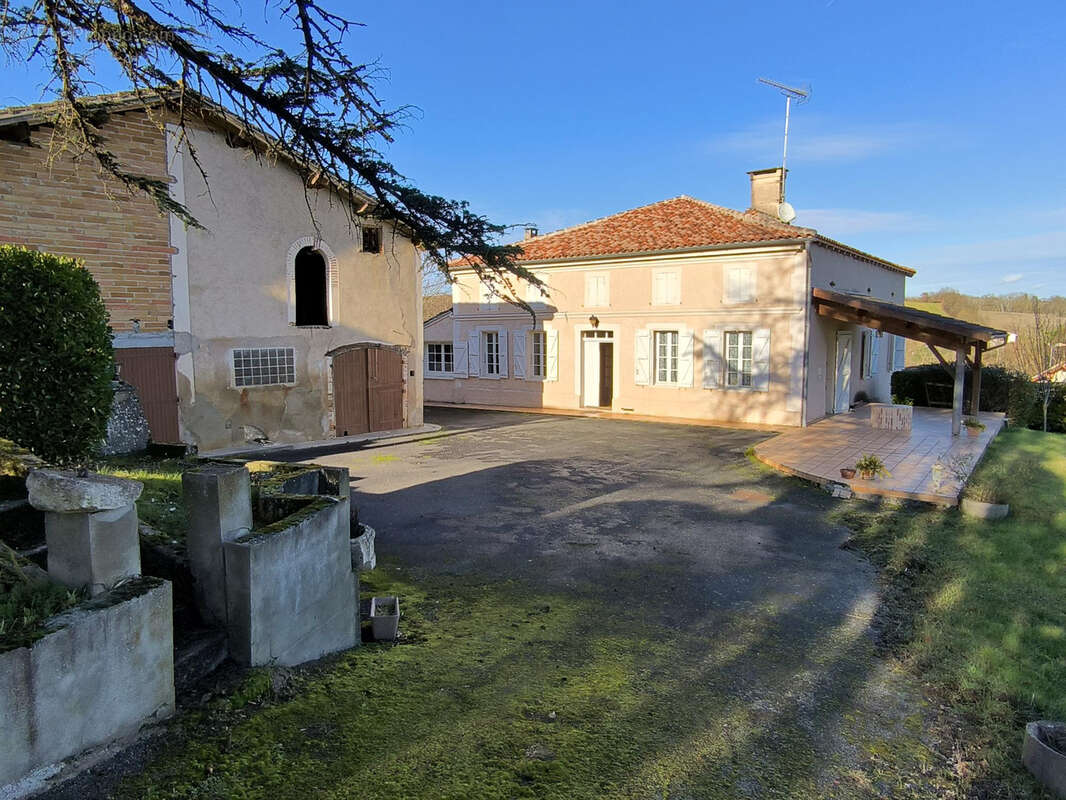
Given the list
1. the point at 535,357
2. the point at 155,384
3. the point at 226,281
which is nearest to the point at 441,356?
the point at 535,357

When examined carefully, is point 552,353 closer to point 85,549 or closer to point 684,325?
point 684,325

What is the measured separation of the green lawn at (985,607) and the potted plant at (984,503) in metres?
0.11

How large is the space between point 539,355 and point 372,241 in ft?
22.5

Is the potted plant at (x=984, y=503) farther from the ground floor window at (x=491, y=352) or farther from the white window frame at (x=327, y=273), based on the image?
the ground floor window at (x=491, y=352)

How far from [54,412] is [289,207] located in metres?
9.02

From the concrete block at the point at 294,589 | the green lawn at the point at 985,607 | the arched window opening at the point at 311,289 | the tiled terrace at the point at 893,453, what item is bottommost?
the green lawn at the point at 985,607

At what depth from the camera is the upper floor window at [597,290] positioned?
18414 mm

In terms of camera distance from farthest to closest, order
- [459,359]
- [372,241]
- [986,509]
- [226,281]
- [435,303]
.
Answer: [435,303]
[459,359]
[372,241]
[226,281]
[986,509]

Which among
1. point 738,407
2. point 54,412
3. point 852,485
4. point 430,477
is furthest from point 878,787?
point 738,407

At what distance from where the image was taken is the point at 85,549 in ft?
9.37

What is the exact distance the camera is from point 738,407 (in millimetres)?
16562

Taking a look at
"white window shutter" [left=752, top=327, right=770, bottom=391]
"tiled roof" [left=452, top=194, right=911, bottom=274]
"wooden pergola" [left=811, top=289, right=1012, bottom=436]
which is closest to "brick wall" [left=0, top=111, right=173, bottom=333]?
"tiled roof" [left=452, top=194, right=911, bottom=274]

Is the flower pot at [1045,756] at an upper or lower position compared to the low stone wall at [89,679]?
lower

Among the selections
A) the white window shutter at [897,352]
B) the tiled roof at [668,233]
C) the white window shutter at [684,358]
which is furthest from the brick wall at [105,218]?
the white window shutter at [897,352]
